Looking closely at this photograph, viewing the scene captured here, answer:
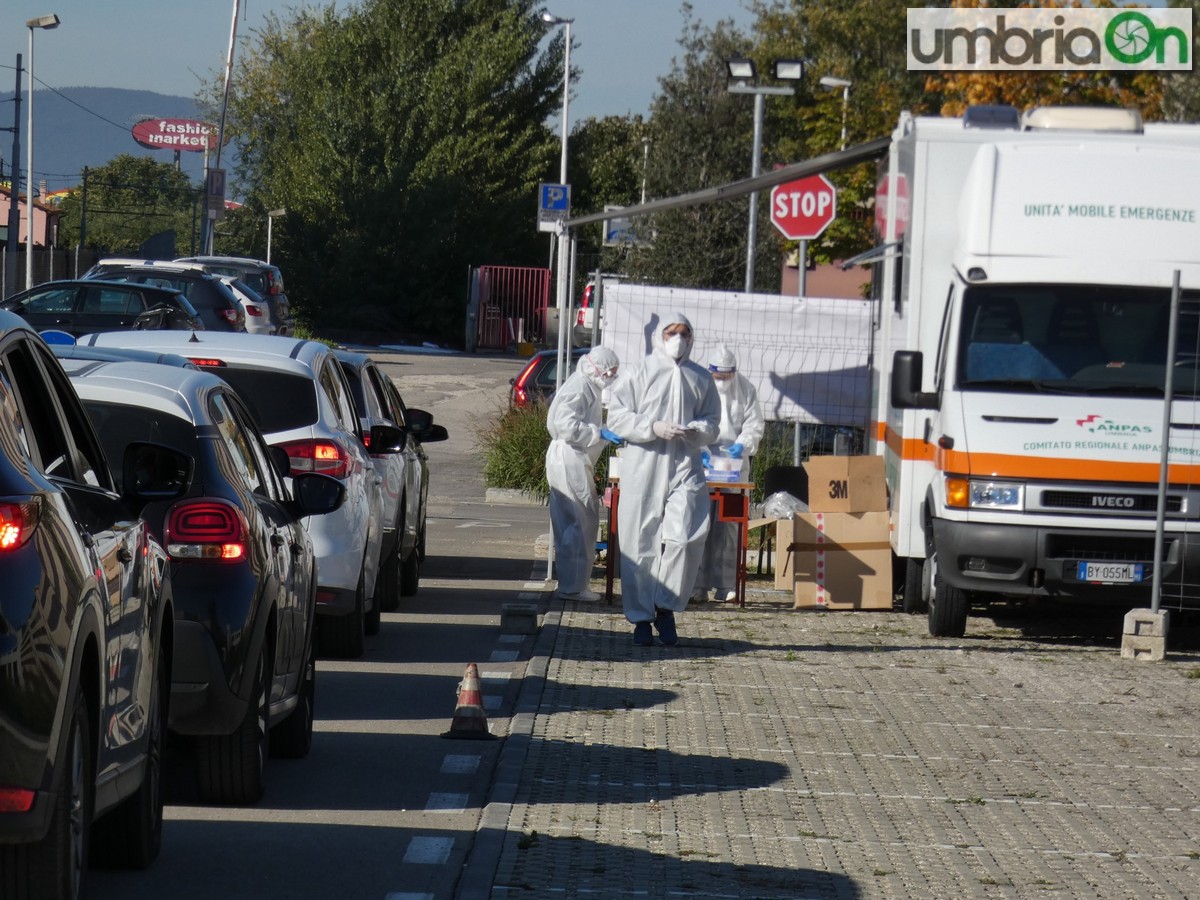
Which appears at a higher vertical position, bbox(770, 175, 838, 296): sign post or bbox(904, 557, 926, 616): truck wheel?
bbox(770, 175, 838, 296): sign post

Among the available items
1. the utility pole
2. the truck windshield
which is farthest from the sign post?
the utility pole

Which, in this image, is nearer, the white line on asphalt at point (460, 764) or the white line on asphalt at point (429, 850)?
the white line on asphalt at point (429, 850)

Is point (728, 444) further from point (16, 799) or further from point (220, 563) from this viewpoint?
point (16, 799)

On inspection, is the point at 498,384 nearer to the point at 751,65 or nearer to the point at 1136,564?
the point at 751,65

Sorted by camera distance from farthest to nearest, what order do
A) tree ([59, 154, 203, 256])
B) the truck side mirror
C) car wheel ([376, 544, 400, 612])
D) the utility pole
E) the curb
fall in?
tree ([59, 154, 203, 256]) → the utility pole → car wheel ([376, 544, 400, 612]) → the truck side mirror → the curb

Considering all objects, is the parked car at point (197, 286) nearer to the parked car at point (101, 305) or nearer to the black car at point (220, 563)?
the parked car at point (101, 305)

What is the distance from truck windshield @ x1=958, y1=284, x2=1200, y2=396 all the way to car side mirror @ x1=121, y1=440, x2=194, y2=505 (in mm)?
7830

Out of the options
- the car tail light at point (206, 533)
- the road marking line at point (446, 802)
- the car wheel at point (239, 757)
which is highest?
the car tail light at point (206, 533)

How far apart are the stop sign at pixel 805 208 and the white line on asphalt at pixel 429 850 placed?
15389 mm

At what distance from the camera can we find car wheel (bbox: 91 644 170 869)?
6.28m

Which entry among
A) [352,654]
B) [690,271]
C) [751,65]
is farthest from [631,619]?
[690,271]

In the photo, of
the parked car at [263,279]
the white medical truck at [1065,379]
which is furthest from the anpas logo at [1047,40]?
the white medical truck at [1065,379]

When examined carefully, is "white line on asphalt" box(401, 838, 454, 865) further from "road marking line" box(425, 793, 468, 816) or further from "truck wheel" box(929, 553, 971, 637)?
"truck wheel" box(929, 553, 971, 637)

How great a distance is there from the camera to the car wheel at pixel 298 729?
846cm
